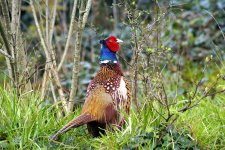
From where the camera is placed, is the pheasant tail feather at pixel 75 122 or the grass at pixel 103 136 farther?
the pheasant tail feather at pixel 75 122

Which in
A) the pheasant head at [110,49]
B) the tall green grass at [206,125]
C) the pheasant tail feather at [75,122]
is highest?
Answer: the pheasant head at [110,49]

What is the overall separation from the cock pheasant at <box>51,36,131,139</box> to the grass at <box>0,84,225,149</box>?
139 millimetres

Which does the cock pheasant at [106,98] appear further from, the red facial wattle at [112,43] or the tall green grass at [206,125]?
the tall green grass at [206,125]

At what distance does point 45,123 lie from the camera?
5820 millimetres

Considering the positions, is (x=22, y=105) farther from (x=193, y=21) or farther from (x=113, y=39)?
(x=193, y=21)

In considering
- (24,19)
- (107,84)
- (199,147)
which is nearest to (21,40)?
(107,84)

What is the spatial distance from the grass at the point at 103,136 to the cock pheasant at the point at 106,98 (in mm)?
139

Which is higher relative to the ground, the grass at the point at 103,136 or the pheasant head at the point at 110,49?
the pheasant head at the point at 110,49

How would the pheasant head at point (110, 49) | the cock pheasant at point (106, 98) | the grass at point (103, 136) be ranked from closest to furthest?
the grass at point (103, 136) → the cock pheasant at point (106, 98) → the pheasant head at point (110, 49)

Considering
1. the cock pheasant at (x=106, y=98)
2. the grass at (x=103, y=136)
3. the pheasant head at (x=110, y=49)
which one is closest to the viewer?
the grass at (x=103, y=136)

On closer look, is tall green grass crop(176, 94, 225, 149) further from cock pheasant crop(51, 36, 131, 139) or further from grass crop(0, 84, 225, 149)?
cock pheasant crop(51, 36, 131, 139)

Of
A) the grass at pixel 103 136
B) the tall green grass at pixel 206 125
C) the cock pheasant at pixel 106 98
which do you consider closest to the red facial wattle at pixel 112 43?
the cock pheasant at pixel 106 98

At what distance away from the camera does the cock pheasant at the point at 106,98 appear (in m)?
5.67

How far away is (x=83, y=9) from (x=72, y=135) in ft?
4.28
